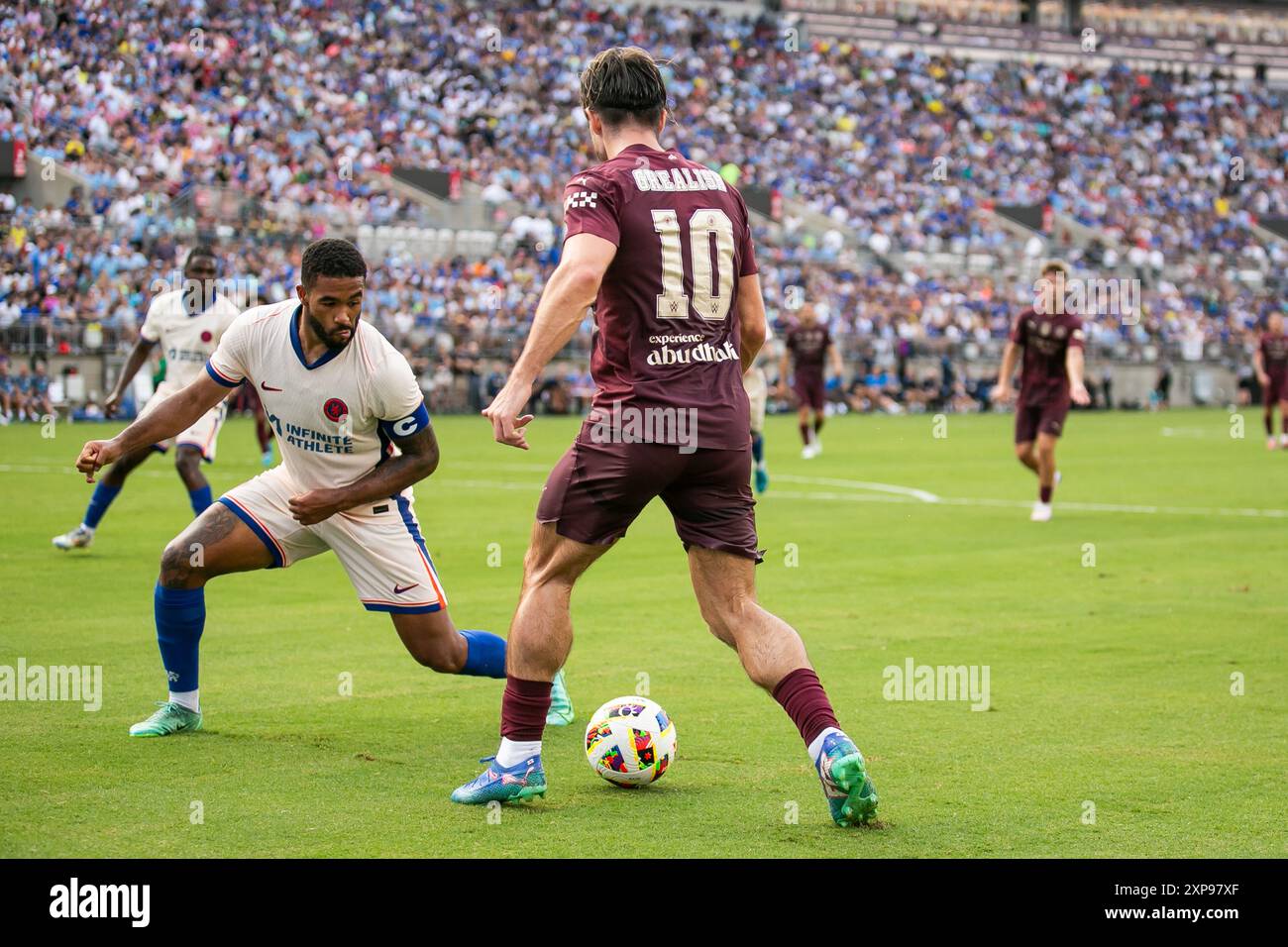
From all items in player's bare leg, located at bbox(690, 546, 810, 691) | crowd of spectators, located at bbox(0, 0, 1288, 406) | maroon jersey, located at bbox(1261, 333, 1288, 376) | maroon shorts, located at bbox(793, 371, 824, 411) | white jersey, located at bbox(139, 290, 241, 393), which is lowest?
player's bare leg, located at bbox(690, 546, 810, 691)

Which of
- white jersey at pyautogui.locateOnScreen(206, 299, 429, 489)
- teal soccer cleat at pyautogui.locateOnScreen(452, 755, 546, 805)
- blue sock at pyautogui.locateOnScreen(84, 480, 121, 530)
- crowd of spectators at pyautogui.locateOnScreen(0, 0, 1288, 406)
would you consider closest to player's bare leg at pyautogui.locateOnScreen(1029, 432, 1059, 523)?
blue sock at pyautogui.locateOnScreen(84, 480, 121, 530)

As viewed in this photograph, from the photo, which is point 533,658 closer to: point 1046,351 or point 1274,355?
point 1046,351

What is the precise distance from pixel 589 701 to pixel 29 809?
9.39ft

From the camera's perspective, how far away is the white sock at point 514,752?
5.69 metres

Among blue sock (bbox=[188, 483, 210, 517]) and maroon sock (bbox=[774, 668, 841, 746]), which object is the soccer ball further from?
blue sock (bbox=[188, 483, 210, 517])

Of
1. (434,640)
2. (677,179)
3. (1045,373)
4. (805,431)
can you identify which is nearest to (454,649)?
(434,640)

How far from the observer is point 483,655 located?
7.09 meters

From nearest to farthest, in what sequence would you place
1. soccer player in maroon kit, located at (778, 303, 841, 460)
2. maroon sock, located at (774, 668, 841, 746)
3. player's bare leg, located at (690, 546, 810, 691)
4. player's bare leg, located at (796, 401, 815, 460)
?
maroon sock, located at (774, 668, 841, 746), player's bare leg, located at (690, 546, 810, 691), player's bare leg, located at (796, 401, 815, 460), soccer player in maroon kit, located at (778, 303, 841, 460)

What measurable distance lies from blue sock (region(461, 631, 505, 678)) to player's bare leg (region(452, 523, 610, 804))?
1.30 meters

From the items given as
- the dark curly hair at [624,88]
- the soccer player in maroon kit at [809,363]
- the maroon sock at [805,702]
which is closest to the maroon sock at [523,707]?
the maroon sock at [805,702]

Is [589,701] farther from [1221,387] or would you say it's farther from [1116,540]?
[1221,387]

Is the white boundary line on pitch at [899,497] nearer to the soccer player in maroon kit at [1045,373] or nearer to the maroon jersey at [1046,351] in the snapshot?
the soccer player in maroon kit at [1045,373]

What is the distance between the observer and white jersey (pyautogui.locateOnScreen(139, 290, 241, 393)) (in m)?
13.5

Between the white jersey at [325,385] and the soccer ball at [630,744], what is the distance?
151cm
